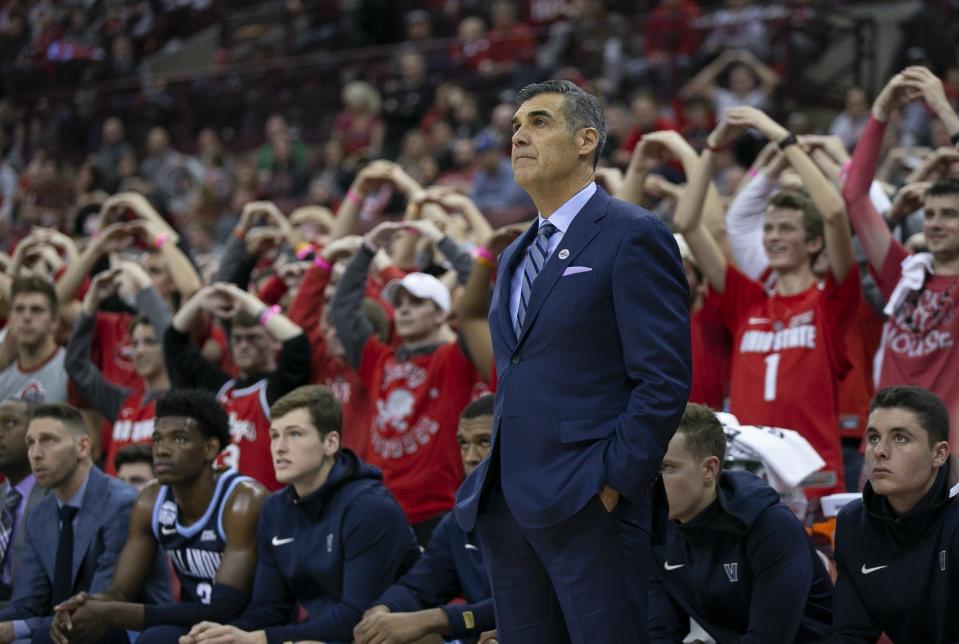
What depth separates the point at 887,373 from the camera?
5.52 meters

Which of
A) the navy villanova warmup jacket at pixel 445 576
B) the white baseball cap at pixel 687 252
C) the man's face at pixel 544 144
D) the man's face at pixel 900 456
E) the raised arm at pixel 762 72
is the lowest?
the navy villanova warmup jacket at pixel 445 576

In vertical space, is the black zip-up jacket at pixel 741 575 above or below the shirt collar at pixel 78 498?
below

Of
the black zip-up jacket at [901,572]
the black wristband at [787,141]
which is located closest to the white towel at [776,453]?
the black zip-up jacket at [901,572]

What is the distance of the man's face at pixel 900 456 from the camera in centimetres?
427

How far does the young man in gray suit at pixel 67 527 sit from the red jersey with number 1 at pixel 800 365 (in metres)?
2.58

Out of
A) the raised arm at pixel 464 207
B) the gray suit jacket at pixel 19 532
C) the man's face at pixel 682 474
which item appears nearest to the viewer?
the man's face at pixel 682 474

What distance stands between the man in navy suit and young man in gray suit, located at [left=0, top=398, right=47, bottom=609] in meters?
3.37

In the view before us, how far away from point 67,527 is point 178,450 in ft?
2.20

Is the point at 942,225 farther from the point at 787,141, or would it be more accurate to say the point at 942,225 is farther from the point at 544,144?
the point at 544,144

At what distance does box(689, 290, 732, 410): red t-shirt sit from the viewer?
6.09 metres

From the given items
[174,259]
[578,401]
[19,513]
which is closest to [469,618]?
[578,401]

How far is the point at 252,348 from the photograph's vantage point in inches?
268

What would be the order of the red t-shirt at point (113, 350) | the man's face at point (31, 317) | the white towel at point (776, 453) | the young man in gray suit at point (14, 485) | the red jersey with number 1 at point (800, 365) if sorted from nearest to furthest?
the white towel at point (776, 453) → the red jersey with number 1 at point (800, 365) → the young man in gray suit at point (14, 485) → the man's face at point (31, 317) → the red t-shirt at point (113, 350)

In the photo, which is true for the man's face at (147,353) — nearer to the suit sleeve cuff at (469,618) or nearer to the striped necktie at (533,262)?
the suit sleeve cuff at (469,618)
